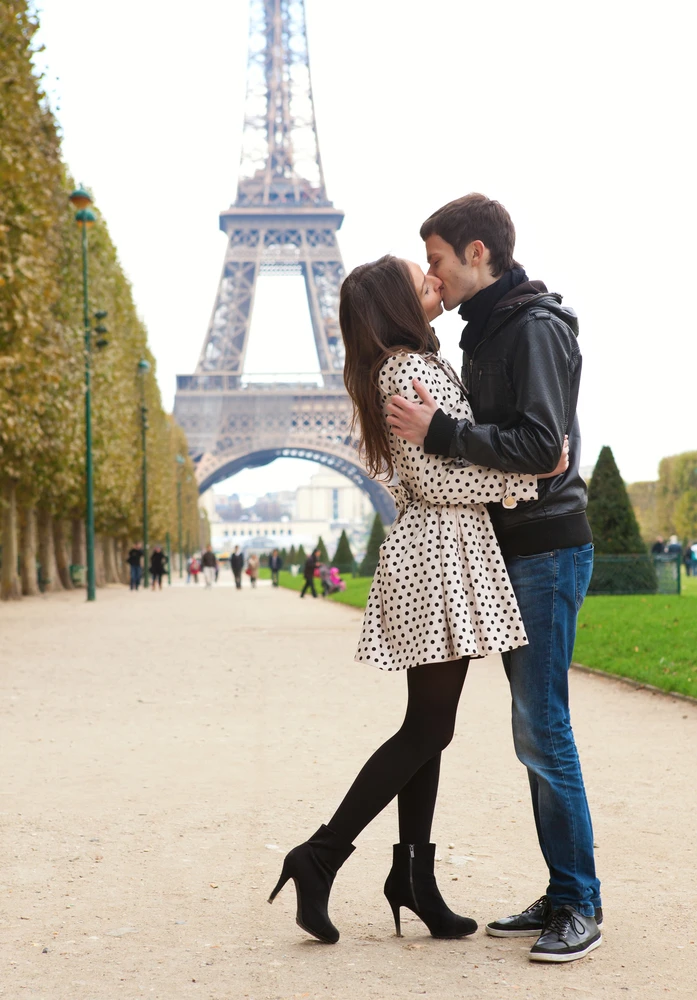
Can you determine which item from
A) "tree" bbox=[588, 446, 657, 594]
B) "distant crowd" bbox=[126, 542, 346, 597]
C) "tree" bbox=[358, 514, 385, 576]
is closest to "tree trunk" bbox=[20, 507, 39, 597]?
"distant crowd" bbox=[126, 542, 346, 597]

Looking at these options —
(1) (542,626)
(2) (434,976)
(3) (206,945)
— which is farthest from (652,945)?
(3) (206,945)

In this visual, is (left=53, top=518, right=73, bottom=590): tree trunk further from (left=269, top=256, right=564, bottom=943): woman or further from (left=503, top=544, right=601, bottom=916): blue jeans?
(left=503, top=544, right=601, bottom=916): blue jeans

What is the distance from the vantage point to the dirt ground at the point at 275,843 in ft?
10.4

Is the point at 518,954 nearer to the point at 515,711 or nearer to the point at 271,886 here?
the point at 515,711

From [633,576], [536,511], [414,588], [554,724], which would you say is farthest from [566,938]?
[633,576]

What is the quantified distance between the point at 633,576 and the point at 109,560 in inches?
1082

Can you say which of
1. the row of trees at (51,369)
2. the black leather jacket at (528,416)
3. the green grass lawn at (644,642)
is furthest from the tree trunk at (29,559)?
the black leather jacket at (528,416)

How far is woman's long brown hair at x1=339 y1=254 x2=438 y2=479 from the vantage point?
3480 mm

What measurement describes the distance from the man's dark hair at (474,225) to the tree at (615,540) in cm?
1903

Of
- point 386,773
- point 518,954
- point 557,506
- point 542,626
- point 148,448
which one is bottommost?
point 518,954

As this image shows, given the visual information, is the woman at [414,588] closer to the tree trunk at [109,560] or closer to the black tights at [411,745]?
the black tights at [411,745]

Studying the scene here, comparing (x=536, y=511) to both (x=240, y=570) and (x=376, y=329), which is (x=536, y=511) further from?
(x=240, y=570)

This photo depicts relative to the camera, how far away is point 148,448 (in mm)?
49656

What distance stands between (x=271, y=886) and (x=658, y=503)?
71.9 meters
